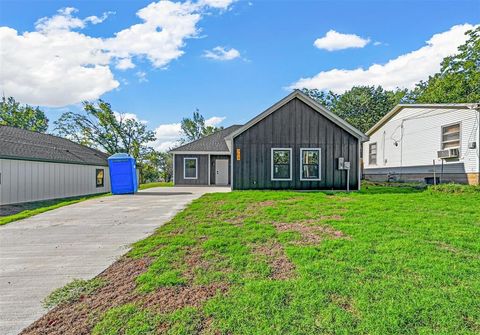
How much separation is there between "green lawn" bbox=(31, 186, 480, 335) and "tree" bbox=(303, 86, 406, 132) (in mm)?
31345

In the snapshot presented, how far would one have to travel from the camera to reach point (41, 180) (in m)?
13.1

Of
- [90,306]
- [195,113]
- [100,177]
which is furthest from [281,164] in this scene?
[195,113]

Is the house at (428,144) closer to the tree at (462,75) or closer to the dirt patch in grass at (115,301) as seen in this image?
the tree at (462,75)

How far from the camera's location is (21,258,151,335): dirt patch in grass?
2385mm

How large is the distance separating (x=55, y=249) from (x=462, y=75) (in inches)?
1196

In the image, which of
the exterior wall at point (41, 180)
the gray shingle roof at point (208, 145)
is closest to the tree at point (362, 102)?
the gray shingle roof at point (208, 145)

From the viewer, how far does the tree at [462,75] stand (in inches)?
897

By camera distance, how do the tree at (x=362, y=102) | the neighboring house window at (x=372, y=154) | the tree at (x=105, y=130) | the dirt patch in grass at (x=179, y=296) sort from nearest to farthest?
the dirt patch in grass at (x=179, y=296), the neighboring house window at (x=372, y=154), the tree at (x=105, y=130), the tree at (x=362, y=102)

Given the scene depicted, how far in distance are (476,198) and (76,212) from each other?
11913mm

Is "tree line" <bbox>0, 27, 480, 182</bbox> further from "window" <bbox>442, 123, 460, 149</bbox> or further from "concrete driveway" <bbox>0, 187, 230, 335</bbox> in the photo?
"concrete driveway" <bbox>0, 187, 230, 335</bbox>

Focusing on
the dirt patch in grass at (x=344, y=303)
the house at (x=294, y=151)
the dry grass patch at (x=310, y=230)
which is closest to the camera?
the dirt patch in grass at (x=344, y=303)

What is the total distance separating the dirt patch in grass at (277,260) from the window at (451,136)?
11.8m

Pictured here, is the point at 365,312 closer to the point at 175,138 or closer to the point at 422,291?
the point at 422,291

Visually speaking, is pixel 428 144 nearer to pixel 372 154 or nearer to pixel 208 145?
pixel 372 154
